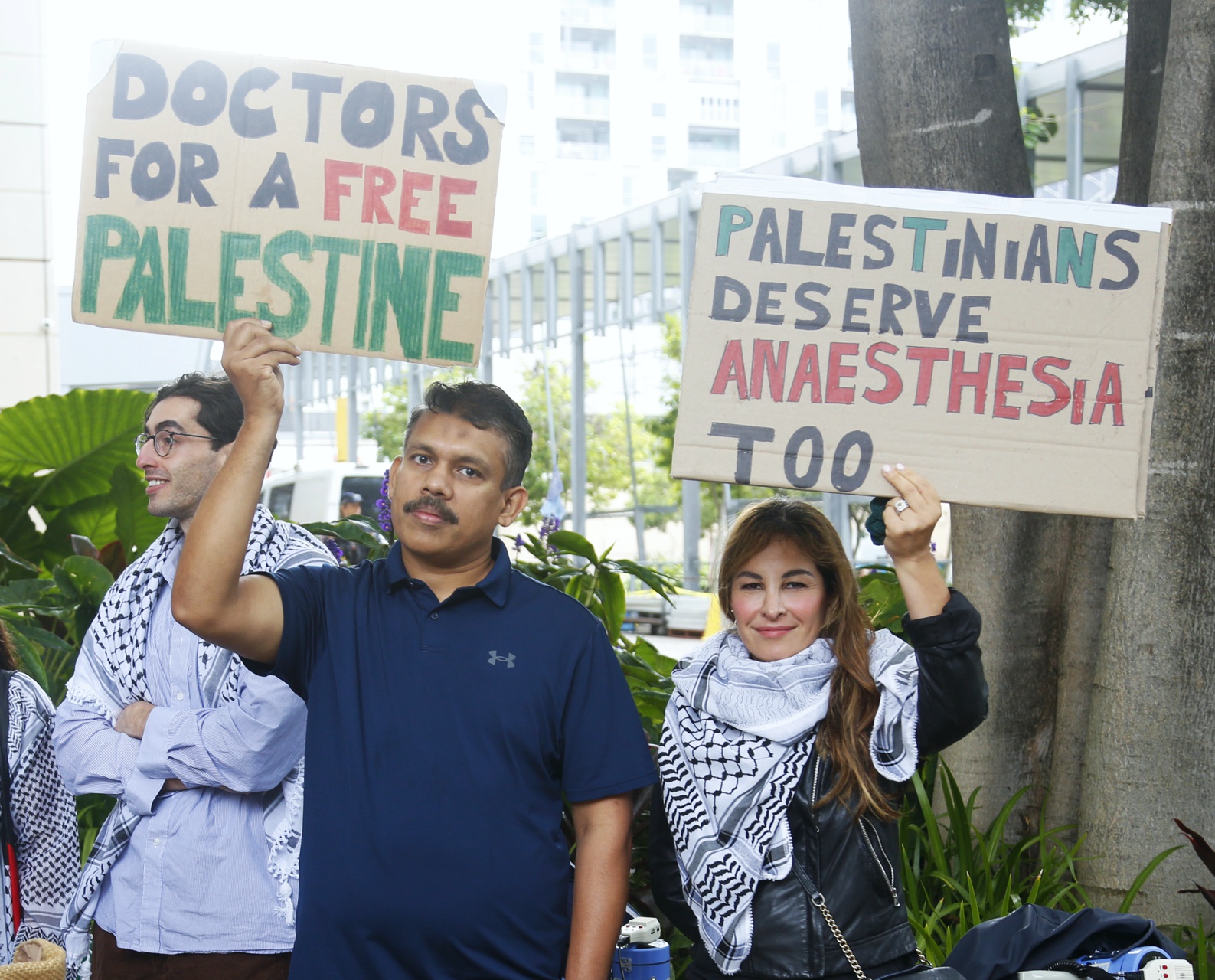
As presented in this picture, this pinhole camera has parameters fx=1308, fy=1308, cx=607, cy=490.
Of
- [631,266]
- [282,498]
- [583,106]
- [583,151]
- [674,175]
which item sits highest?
[583,106]

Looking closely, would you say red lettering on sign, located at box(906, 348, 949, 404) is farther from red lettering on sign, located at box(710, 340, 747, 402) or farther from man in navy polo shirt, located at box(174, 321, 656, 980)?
man in navy polo shirt, located at box(174, 321, 656, 980)

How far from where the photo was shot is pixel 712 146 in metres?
73.9

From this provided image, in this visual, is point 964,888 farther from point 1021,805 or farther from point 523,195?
point 523,195

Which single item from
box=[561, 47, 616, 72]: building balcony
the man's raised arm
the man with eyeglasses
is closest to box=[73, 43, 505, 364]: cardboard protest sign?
the man's raised arm

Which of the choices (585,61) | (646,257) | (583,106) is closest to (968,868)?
(646,257)

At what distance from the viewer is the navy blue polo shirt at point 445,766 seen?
213 centimetres

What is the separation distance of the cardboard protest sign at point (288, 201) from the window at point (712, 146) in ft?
234

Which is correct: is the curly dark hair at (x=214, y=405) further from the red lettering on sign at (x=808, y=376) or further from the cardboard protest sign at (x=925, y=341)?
the red lettering on sign at (x=808, y=376)

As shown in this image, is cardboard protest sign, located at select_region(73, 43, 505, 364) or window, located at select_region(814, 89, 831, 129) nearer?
cardboard protest sign, located at select_region(73, 43, 505, 364)

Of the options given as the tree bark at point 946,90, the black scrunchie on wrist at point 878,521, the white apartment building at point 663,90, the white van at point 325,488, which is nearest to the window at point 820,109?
the white apartment building at point 663,90

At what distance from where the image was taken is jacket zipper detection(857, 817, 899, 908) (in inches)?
92.4

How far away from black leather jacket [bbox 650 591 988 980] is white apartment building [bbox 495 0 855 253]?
2578 inches

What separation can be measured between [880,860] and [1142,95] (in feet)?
10.1

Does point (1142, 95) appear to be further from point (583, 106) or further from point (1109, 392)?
point (583, 106)
